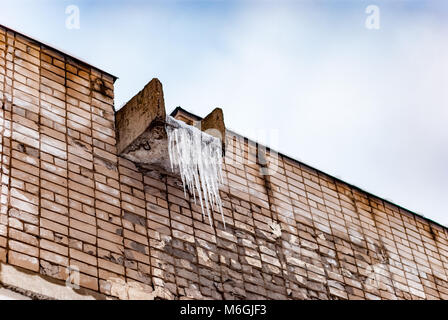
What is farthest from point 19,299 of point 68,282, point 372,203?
point 372,203

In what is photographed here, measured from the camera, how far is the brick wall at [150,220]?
20.2 ft

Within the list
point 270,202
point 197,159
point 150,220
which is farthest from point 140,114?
point 270,202

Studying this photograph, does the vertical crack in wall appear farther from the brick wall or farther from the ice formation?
the ice formation

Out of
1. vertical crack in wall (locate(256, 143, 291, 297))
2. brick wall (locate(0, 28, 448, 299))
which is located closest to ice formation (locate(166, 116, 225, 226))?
brick wall (locate(0, 28, 448, 299))

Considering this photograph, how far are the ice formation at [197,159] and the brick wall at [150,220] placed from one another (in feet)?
0.38

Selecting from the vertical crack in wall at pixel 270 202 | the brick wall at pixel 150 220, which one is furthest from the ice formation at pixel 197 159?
the vertical crack in wall at pixel 270 202

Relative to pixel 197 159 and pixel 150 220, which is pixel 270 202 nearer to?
pixel 197 159

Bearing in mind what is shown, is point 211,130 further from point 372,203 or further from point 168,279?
point 372,203

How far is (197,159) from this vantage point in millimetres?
7371

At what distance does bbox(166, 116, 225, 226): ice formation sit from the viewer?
7.14 metres

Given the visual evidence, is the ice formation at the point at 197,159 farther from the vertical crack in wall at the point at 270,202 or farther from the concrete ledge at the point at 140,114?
the vertical crack in wall at the point at 270,202

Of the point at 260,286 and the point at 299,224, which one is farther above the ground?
the point at 299,224

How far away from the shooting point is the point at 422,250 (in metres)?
9.12

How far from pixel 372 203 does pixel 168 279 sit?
10.6ft
